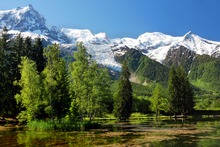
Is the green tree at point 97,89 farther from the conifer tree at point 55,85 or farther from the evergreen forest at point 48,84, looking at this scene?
the conifer tree at point 55,85

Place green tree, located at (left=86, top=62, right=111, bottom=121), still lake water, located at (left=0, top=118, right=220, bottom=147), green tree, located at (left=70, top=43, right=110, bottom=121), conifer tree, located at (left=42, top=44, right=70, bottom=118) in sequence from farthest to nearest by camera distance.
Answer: green tree, located at (left=86, top=62, right=111, bottom=121)
green tree, located at (left=70, top=43, right=110, bottom=121)
conifer tree, located at (left=42, top=44, right=70, bottom=118)
still lake water, located at (left=0, top=118, right=220, bottom=147)

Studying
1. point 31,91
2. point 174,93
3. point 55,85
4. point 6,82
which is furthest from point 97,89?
point 174,93

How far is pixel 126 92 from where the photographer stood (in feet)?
405

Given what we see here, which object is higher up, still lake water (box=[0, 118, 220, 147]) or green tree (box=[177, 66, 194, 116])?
green tree (box=[177, 66, 194, 116])

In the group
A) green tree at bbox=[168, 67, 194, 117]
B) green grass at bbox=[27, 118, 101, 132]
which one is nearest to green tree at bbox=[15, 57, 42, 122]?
green grass at bbox=[27, 118, 101, 132]

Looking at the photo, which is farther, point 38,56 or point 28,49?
point 38,56

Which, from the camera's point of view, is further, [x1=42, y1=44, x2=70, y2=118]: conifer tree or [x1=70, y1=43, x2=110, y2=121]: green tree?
[x1=70, y1=43, x2=110, y2=121]: green tree

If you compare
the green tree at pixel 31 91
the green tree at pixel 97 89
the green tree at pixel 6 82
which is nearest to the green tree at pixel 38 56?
the green tree at pixel 6 82

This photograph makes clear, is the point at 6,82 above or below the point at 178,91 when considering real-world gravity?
below

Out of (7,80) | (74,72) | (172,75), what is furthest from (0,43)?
(172,75)

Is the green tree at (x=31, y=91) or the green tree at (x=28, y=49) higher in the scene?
the green tree at (x=28, y=49)

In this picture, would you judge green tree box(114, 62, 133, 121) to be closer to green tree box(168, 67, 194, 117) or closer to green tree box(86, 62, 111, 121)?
green tree box(86, 62, 111, 121)

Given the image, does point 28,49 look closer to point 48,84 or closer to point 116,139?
point 48,84

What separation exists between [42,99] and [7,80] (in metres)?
20.3
